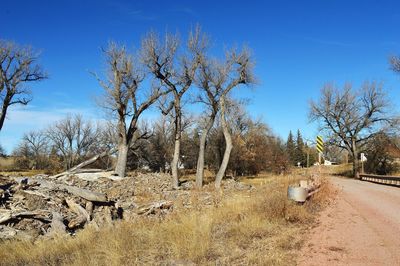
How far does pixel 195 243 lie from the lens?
7910 millimetres

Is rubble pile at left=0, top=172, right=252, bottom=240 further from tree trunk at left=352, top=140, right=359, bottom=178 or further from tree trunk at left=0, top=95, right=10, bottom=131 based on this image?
tree trunk at left=352, top=140, right=359, bottom=178

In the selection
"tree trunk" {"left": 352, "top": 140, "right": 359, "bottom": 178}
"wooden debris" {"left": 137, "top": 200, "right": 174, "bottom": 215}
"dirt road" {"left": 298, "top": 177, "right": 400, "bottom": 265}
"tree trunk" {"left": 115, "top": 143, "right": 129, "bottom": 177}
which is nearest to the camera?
"dirt road" {"left": 298, "top": 177, "right": 400, "bottom": 265}

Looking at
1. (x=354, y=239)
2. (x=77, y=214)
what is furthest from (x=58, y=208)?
(x=354, y=239)

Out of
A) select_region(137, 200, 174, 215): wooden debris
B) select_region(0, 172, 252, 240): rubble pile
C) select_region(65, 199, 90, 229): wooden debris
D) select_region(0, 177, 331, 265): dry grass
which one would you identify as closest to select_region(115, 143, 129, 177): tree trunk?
select_region(0, 172, 252, 240): rubble pile

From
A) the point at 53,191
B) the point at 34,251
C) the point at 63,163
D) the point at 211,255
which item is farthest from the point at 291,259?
the point at 63,163

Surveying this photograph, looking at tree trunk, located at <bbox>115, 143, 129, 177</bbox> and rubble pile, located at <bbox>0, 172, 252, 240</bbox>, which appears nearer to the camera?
rubble pile, located at <bbox>0, 172, 252, 240</bbox>

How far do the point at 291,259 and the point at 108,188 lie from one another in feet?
70.4

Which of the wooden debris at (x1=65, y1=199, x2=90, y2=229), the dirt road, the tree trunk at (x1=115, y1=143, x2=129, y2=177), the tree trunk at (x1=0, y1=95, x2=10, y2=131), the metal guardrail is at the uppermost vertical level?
the tree trunk at (x1=0, y1=95, x2=10, y2=131)

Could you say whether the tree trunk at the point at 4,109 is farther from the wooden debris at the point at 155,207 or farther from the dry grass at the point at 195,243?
the dry grass at the point at 195,243

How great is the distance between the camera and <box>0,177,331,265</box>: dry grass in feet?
23.9

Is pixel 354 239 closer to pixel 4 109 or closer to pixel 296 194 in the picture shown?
pixel 296 194

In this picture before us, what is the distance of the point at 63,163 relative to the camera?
81.6m

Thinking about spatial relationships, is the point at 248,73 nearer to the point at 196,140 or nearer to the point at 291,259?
the point at 291,259

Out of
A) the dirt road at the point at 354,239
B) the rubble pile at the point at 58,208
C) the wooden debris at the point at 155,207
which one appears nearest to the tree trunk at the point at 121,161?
the rubble pile at the point at 58,208
